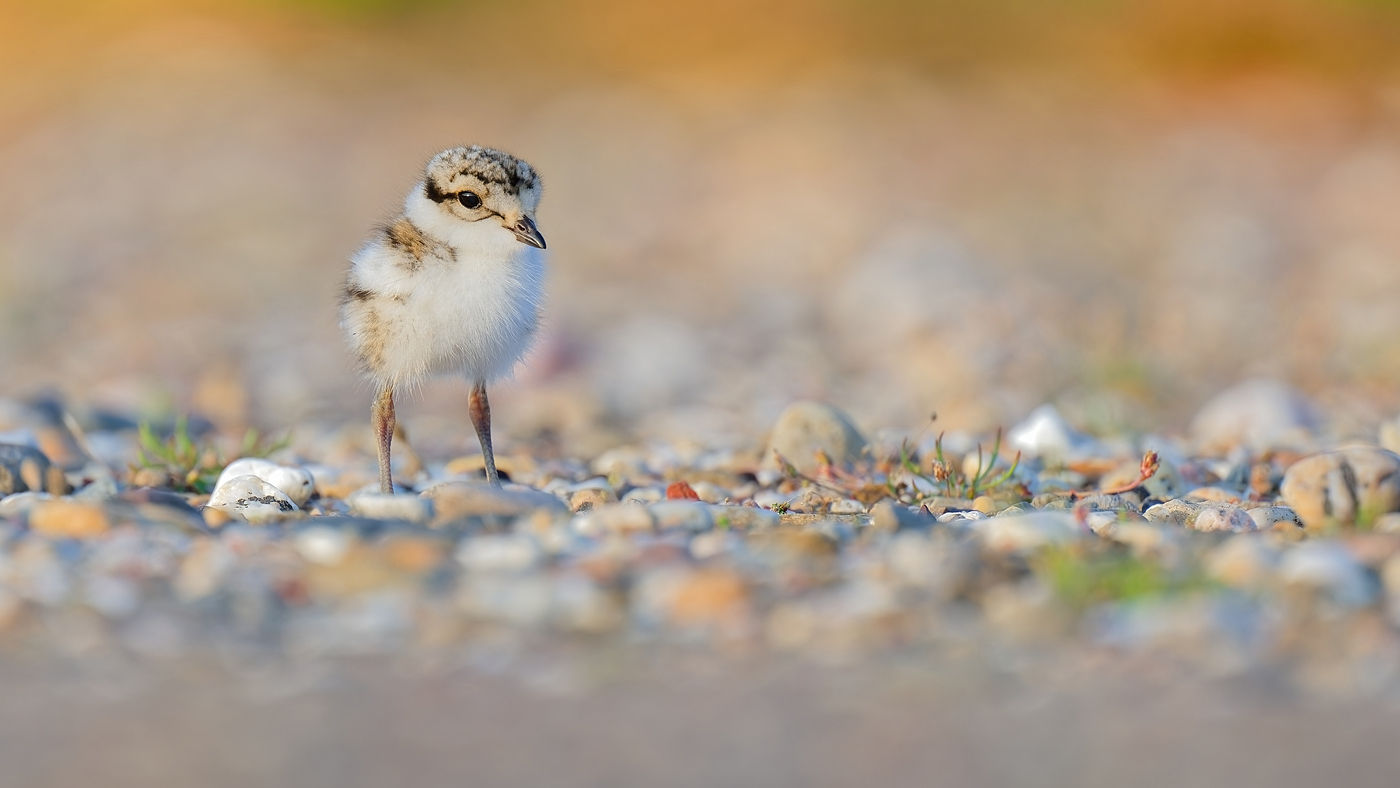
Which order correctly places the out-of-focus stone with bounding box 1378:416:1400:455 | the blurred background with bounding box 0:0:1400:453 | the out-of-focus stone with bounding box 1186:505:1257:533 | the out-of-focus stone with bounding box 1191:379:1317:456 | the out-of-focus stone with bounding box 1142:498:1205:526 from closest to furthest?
1. the out-of-focus stone with bounding box 1186:505:1257:533
2. the out-of-focus stone with bounding box 1142:498:1205:526
3. the out-of-focus stone with bounding box 1378:416:1400:455
4. the out-of-focus stone with bounding box 1191:379:1317:456
5. the blurred background with bounding box 0:0:1400:453

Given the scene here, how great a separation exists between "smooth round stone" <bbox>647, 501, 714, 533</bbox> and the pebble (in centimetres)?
79

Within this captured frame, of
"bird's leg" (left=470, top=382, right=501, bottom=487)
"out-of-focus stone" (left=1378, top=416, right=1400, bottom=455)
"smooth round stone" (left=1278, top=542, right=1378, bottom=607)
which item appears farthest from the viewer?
"out-of-focus stone" (left=1378, top=416, right=1400, bottom=455)

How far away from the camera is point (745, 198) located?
1020cm

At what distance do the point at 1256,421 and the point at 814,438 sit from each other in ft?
5.27

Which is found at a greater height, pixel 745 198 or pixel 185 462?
pixel 745 198

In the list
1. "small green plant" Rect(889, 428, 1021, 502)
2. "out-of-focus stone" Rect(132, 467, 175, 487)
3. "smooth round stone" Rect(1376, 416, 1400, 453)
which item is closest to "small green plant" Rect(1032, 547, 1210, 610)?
"small green plant" Rect(889, 428, 1021, 502)

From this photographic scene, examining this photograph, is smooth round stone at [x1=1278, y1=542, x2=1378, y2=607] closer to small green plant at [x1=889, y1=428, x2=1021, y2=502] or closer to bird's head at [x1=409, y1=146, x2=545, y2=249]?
small green plant at [x1=889, y1=428, x2=1021, y2=502]

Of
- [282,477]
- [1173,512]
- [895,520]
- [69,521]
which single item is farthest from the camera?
[282,477]

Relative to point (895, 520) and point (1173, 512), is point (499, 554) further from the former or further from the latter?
point (1173, 512)

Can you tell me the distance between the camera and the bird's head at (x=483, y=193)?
3.84 meters

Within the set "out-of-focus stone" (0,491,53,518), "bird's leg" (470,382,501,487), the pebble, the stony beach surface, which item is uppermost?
"bird's leg" (470,382,501,487)

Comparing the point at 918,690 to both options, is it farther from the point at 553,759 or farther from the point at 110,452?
the point at 110,452

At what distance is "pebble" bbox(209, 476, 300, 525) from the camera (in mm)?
3436

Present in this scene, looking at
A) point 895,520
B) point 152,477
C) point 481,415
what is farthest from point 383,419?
point 895,520
